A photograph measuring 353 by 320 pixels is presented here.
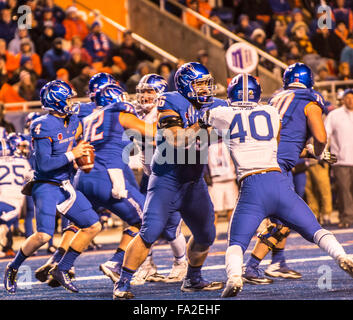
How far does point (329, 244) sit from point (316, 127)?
1342mm

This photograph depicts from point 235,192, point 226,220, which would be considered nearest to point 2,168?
point 235,192

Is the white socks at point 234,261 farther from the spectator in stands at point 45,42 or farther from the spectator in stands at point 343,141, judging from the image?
the spectator in stands at point 45,42

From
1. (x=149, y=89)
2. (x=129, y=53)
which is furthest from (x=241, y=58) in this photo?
(x=149, y=89)

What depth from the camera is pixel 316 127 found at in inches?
287

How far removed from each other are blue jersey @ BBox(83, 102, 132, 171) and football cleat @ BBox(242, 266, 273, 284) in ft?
4.64

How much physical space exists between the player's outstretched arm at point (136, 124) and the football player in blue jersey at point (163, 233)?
80 centimetres

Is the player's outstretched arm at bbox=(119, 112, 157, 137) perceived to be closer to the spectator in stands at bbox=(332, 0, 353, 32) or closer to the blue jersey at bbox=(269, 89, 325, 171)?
the blue jersey at bbox=(269, 89, 325, 171)

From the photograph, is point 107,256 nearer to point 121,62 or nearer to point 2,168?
point 2,168

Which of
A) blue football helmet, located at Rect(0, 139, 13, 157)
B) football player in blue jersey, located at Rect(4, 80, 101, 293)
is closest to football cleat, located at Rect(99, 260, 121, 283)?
football player in blue jersey, located at Rect(4, 80, 101, 293)

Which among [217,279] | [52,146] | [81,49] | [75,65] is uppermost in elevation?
[81,49]

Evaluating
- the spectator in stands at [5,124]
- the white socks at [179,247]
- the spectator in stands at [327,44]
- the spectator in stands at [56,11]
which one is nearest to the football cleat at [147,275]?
the white socks at [179,247]

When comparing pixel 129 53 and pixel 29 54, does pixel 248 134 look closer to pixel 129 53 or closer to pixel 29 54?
pixel 29 54

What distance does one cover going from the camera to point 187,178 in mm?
6648

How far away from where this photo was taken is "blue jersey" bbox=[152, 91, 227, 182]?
6484 millimetres
